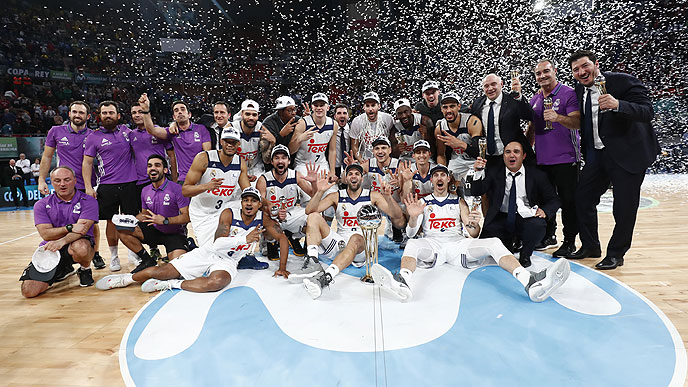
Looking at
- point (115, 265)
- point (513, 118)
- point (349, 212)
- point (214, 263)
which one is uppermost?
point (513, 118)

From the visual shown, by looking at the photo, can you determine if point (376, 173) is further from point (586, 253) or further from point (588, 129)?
point (586, 253)

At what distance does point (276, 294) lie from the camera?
10.9 ft

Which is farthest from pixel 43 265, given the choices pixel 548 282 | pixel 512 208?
pixel 512 208

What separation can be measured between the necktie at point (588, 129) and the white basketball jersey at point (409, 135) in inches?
70.5

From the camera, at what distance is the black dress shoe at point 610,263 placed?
3.76 meters

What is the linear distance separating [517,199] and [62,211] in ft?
15.2

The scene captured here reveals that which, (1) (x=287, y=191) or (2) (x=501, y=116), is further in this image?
(1) (x=287, y=191)

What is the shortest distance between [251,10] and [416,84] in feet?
29.2

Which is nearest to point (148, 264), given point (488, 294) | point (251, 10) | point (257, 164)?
point (257, 164)

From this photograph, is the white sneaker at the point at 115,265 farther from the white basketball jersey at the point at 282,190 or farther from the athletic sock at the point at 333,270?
the athletic sock at the point at 333,270

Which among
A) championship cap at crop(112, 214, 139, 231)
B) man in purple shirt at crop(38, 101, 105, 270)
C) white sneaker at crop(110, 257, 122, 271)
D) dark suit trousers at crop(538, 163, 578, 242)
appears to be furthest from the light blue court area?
man in purple shirt at crop(38, 101, 105, 270)

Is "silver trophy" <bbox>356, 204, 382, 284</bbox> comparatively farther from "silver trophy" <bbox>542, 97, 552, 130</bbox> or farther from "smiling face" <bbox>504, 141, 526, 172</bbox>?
"silver trophy" <bbox>542, 97, 552, 130</bbox>

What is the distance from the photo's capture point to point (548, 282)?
2.93 metres

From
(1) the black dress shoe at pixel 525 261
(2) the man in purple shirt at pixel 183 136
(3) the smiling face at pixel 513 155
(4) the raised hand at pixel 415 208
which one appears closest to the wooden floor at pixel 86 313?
(1) the black dress shoe at pixel 525 261
